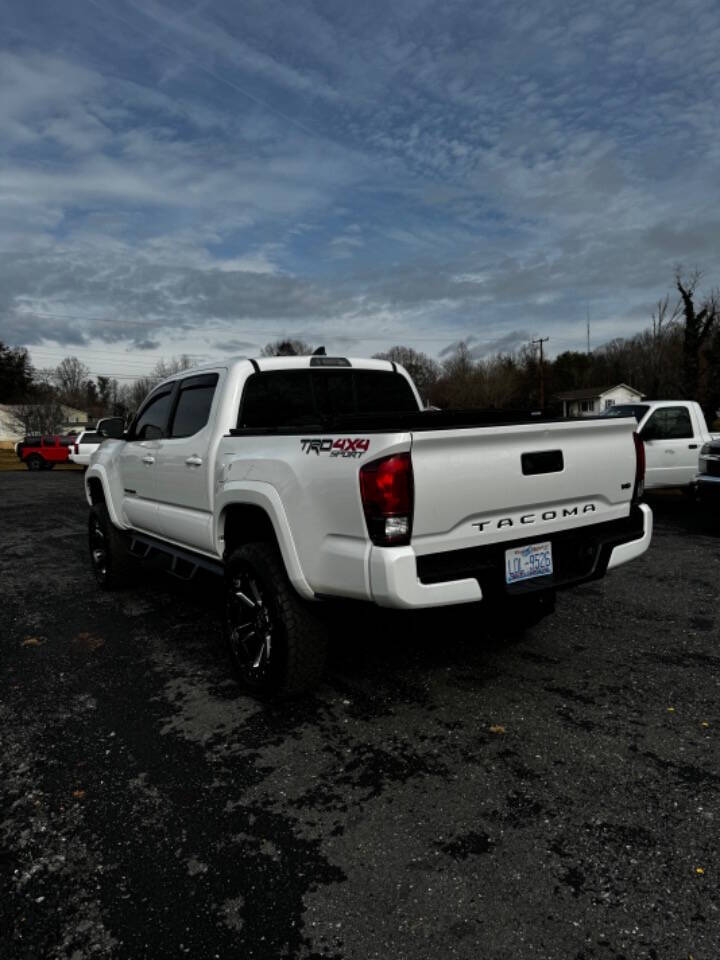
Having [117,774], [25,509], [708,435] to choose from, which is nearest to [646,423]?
[708,435]

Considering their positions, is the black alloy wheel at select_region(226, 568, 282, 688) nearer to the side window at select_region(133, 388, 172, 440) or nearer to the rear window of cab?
the rear window of cab

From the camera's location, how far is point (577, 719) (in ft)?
11.0

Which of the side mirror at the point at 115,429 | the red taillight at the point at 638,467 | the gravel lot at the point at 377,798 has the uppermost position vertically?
the side mirror at the point at 115,429

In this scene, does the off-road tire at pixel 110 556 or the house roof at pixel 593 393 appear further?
the house roof at pixel 593 393

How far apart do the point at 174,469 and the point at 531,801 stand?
10.6 feet

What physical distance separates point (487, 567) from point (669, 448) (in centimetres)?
876

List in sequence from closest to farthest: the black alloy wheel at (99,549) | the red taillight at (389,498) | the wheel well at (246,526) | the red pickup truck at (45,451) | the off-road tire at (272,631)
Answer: the red taillight at (389,498), the off-road tire at (272,631), the wheel well at (246,526), the black alloy wheel at (99,549), the red pickup truck at (45,451)

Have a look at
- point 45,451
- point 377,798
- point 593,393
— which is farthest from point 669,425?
point 593,393

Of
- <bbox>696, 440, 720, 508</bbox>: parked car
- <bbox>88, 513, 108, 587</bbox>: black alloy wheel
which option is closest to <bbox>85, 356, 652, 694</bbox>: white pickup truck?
<bbox>88, 513, 108, 587</bbox>: black alloy wheel

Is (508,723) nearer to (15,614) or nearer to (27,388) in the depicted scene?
(15,614)

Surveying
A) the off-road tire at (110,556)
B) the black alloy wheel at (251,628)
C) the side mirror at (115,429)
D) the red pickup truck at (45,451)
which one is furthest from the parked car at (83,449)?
the black alloy wheel at (251,628)

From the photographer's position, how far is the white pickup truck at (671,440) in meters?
10.5

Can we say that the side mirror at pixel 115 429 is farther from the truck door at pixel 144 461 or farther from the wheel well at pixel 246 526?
the wheel well at pixel 246 526

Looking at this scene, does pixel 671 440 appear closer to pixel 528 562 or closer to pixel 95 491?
pixel 528 562
